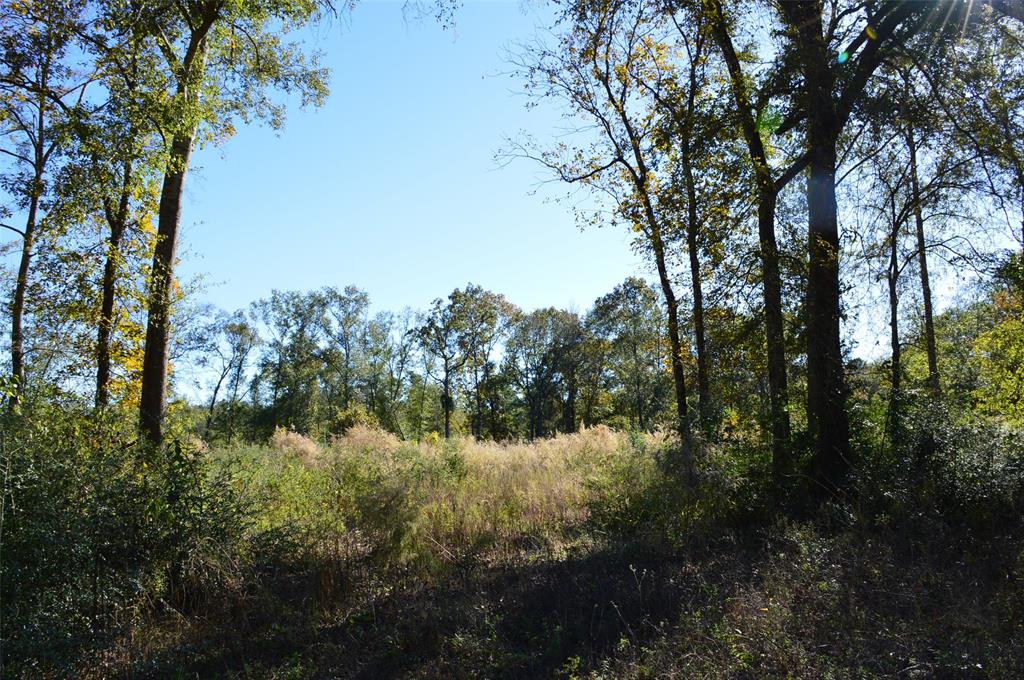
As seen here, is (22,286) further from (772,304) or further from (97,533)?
(772,304)

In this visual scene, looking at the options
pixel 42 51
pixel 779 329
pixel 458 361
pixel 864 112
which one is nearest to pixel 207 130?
pixel 42 51

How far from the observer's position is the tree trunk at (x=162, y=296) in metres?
8.59

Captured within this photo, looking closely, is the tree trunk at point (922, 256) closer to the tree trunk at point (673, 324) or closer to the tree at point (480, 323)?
the tree trunk at point (673, 324)

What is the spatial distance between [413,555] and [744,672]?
4.78 m

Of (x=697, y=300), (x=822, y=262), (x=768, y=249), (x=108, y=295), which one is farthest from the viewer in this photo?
(x=108, y=295)

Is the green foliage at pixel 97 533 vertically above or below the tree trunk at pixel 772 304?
below

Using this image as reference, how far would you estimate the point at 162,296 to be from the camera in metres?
9.06

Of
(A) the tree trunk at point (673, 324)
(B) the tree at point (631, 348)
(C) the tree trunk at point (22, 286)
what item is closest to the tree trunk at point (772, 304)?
(A) the tree trunk at point (673, 324)

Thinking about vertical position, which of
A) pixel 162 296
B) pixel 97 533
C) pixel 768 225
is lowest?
pixel 97 533

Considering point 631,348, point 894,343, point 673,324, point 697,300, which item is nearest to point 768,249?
point 697,300

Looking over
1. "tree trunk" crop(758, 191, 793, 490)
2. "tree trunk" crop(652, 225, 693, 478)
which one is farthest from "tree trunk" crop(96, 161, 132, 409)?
"tree trunk" crop(758, 191, 793, 490)

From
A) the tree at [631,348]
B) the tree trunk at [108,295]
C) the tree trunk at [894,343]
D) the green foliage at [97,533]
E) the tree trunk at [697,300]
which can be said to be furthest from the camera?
the tree at [631,348]

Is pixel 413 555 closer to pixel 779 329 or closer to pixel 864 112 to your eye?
pixel 779 329

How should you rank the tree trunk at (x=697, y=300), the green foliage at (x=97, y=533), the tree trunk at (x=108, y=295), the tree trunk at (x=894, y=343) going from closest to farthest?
the green foliage at (x=97, y=533), the tree trunk at (x=894, y=343), the tree trunk at (x=697, y=300), the tree trunk at (x=108, y=295)
